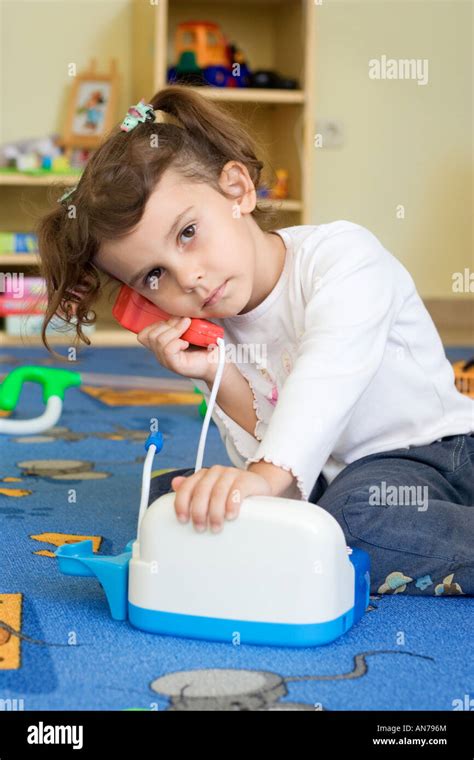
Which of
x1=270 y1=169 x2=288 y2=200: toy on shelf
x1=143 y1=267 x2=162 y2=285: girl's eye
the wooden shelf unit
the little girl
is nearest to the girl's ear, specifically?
the little girl

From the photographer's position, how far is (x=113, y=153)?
0.93m

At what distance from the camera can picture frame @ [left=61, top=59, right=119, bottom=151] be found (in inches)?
114

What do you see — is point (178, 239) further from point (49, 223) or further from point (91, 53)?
point (91, 53)

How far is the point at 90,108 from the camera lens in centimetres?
291

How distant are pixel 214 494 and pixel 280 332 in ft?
0.99

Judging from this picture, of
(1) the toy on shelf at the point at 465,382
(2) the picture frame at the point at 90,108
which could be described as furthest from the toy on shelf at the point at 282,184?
(1) the toy on shelf at the point at 465,382

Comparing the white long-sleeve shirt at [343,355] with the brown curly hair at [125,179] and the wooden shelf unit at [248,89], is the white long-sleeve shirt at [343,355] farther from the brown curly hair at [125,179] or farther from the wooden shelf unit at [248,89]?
the wooden shelf unit at [248,89]

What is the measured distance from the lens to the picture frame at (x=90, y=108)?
9.48 ft

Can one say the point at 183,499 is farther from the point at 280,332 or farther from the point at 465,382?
the point at 465,382

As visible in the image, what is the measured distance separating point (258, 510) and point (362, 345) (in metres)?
0.21

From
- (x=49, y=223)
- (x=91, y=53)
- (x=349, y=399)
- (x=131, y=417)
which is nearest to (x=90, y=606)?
(x=349, y=399)

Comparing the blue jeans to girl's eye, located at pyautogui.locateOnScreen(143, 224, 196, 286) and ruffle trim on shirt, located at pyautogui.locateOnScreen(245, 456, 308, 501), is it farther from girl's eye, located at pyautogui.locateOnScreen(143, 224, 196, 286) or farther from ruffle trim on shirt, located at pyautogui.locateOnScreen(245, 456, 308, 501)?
girl's eye, located at pyautogui.locateOnScreen(143, 224, 196, 286)

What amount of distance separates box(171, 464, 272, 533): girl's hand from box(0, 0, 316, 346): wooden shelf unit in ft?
6.12

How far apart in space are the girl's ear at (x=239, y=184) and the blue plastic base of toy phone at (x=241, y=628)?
40cm
